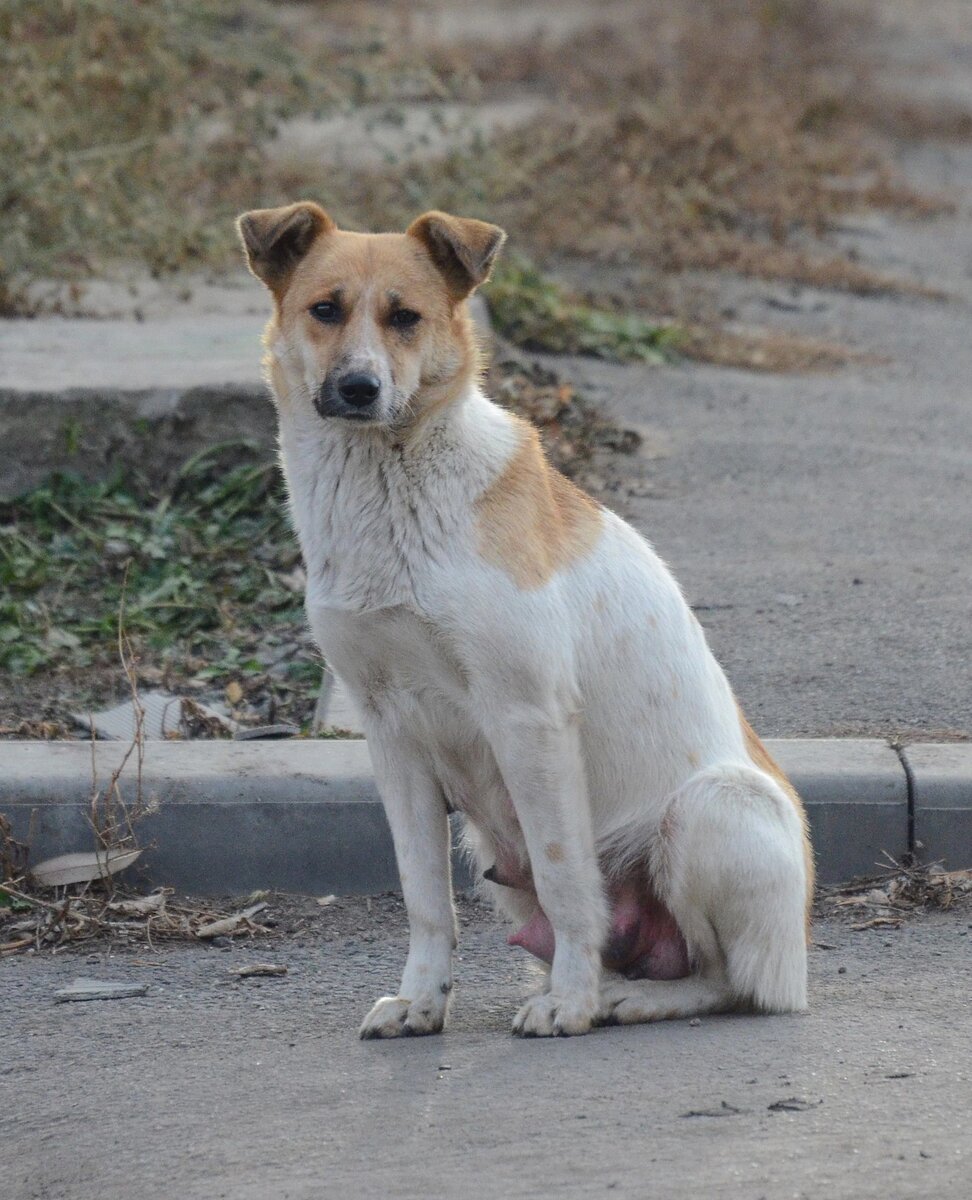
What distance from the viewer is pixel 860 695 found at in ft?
17.5

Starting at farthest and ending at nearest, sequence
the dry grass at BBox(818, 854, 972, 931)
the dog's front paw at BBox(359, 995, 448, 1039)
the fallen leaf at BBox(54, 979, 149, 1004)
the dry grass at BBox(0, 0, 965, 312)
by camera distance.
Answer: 1. the dry grass at BBox(0, 0, 965, 312)
2. the dry grass at BBox(818, 854, 972, 931)
3. the fallen leaf at BBox(54, 979, 149, 1004)
4. the dog's front paw at BBox(359, 995, 448, 1039)

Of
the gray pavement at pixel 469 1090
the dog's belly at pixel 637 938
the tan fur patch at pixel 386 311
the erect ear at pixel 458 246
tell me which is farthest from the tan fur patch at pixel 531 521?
the gray pavement at pixel 469 1090

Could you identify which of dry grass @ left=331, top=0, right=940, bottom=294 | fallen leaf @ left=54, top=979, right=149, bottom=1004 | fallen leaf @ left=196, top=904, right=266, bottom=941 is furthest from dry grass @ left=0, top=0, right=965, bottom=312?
fallen leaf @ left=54, top=979, right=149, bottom=1004

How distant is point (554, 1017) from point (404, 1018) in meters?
0.32

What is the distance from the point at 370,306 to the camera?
3.76 meters

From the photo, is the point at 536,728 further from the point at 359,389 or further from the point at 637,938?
the point at 359,389

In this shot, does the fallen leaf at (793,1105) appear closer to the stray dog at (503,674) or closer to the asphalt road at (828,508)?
the stray dog at (503,674)

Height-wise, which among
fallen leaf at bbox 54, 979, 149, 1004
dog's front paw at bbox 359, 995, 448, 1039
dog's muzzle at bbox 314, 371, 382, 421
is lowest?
fallen leaf at bbox 54, 979, 149, 1004

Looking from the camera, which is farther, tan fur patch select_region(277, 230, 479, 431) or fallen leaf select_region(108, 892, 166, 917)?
fallen leaf select_region(108, 892, 166, 917)

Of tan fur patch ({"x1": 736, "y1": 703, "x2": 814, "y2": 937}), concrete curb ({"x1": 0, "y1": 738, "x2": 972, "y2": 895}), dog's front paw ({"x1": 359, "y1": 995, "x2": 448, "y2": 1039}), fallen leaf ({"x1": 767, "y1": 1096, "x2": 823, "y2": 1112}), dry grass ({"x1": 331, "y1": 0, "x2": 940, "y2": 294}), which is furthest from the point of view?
dry grass ({"x1": 331, "y1": 0, "x2": 940, "y2": 294})

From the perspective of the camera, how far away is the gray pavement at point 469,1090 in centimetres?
299

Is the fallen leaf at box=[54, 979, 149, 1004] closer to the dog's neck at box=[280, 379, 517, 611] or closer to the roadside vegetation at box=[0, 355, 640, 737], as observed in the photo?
the dog's neck at box=[280, 379, 517, 611]

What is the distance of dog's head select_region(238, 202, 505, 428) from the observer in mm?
3688

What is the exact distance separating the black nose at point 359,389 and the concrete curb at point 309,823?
1.29m
